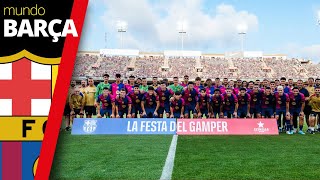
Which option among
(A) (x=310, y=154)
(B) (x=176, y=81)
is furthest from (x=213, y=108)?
(A) (x=310, y=154)

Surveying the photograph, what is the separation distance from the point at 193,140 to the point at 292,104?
433 cm

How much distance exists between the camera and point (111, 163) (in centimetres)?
687

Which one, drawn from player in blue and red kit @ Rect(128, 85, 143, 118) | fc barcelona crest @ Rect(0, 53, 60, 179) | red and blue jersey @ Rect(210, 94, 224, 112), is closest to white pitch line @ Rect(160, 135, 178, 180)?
fc barcelona crest @ Rect(0, 53, 60, 179)

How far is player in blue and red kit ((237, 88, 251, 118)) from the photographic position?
45.8 ft

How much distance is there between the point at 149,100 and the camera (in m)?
13.8

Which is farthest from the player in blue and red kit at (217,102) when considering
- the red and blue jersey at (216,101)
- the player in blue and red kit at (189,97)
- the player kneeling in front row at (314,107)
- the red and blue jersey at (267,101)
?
the player kneeling in front row at (314,107)

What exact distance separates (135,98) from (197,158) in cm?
666

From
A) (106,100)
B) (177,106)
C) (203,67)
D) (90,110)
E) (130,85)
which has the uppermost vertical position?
(203,67)

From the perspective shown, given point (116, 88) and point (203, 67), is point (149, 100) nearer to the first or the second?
point (116, 88)

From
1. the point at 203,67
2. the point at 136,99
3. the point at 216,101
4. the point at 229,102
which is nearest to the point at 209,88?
the point at 216,101

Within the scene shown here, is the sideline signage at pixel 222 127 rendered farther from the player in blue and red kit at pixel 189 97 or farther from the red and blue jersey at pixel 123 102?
the red and blue jersey at pixel 123 102

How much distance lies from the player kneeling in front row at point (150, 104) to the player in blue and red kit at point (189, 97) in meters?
0.95

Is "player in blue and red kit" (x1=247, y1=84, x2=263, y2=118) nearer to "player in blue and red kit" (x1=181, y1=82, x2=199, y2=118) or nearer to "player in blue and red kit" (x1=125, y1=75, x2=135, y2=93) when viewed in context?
"player in blue and red kit" (x1=181, y1=82, x2=199, y2=118)

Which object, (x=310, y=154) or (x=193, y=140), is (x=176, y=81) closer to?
(x=193, y=140)
